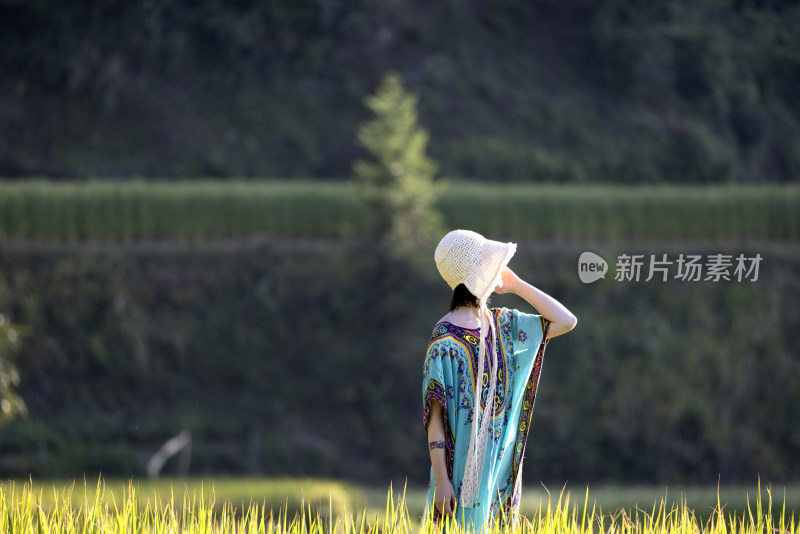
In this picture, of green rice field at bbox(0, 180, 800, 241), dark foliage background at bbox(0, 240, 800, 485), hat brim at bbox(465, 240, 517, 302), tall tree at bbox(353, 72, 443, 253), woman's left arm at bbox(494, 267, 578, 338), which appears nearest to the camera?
hat brim at bbox(465, 240, 517, 302)

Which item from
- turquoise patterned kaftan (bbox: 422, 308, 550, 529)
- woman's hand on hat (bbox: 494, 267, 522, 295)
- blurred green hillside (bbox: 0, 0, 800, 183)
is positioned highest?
blurred green hillside (bbox: 0, 0, 800, 183)

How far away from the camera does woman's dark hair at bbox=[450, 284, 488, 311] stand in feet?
11.0

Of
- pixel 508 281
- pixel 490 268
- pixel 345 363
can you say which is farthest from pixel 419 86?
pixel 490 268

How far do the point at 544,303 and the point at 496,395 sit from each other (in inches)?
14.3

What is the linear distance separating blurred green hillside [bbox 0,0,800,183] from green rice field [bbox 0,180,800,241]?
292 cm

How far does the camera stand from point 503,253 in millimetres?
3281

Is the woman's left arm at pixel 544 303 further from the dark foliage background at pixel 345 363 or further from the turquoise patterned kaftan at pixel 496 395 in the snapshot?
the dark foliage background at pixel 345 363

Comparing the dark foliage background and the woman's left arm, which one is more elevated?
the dark foliage background

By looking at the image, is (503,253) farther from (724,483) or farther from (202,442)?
(724,483)

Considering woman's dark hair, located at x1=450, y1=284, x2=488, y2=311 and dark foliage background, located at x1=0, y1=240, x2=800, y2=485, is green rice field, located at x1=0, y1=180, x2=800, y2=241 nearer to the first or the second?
dark foliage background, located at x1=0, y1=240, x2=800, y2=485

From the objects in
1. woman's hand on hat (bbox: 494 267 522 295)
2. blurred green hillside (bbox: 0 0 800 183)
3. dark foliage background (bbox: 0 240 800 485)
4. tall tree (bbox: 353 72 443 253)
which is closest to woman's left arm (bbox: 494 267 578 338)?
woman's hand on hat (bbox: 494 267 522 295)

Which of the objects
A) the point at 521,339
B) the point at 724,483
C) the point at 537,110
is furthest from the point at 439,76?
the point at 521,339

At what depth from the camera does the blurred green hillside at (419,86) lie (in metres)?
19.3

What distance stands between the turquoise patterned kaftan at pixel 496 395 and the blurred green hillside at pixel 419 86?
15845 millimetres
